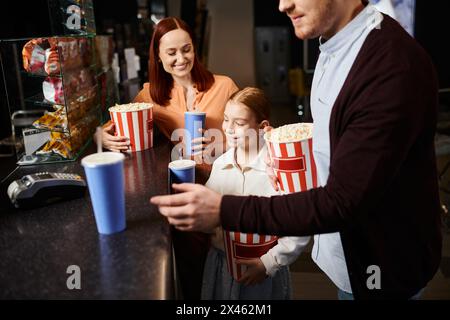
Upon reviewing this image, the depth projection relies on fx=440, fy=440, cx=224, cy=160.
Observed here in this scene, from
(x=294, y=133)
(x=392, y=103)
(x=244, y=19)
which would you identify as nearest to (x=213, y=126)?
(x=294, y=133)

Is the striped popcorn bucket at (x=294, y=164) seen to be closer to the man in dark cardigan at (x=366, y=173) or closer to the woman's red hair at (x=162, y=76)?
the man in dark cardigan at (x=366, y=173)

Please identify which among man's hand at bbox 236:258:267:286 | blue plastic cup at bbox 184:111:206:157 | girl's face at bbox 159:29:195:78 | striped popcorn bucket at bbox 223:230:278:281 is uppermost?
girl's face at bbox 159:29:195:78

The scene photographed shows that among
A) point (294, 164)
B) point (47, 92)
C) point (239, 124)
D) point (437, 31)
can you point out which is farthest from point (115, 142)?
point (437, 31)

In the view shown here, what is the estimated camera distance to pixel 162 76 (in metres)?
2.06

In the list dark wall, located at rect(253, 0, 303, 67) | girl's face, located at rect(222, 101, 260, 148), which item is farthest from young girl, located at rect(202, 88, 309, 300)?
dark wall, located at rect(253, 0, 303, 67)

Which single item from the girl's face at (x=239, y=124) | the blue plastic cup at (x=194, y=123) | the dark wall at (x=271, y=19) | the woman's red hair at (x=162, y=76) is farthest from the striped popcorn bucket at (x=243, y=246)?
the dark wall at (x=271, y=19)

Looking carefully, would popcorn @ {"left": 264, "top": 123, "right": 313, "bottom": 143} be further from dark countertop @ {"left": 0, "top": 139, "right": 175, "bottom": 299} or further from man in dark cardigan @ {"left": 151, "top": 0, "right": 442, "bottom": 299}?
dark countertop @ {"left": 0, "top": 139, "right": 175, "bottom": 299}

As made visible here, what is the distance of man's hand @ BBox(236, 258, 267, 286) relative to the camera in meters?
1.49

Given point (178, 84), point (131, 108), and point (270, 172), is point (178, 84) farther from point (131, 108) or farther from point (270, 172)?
point (270, 172)

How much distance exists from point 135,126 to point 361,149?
3.51ft

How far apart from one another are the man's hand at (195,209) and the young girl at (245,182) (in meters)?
0.52

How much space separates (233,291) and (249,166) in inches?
18.1

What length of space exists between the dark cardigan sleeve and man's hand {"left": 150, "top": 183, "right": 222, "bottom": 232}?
26mm

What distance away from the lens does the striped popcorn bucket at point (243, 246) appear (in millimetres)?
1527
